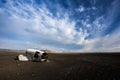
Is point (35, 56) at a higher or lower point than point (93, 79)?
higher

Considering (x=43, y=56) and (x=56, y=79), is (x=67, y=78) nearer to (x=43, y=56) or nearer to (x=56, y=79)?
(x=56, y=79)

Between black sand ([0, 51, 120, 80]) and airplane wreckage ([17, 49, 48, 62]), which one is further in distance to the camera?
airplane wreckage ([17, 49, 48, 62])

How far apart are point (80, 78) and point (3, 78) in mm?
7447

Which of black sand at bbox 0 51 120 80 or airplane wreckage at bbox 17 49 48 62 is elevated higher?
airplane wreckage at bbox 17 49 48 62

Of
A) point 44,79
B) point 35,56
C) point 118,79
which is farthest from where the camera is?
point 35,56

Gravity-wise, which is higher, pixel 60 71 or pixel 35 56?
pixel 35 56

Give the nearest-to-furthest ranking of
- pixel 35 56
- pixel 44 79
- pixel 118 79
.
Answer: pixel 118 79, pixel 44 79, pixel 35 56

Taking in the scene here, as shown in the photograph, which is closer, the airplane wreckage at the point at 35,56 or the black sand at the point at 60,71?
the black sand at the point at 60,71

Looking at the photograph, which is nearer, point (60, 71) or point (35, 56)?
point (60, 71)

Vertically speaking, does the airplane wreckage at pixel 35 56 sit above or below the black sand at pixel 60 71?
above

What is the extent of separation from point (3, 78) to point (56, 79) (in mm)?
5208

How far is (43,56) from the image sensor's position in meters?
27.9

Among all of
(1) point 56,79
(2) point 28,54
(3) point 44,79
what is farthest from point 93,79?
(2) point 28,54

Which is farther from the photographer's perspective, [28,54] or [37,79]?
[28,54]
